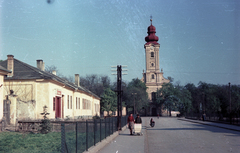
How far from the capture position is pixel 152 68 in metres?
92.1

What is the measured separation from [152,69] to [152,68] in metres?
0.35

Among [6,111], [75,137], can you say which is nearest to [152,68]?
[6,111]

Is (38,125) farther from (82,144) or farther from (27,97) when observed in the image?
(82,144)

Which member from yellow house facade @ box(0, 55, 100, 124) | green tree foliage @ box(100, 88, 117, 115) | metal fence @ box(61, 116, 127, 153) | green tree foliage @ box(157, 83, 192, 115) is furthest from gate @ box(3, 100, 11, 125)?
green tree foliage @ box(157, 83, 192, 115)

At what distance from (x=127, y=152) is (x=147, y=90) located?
8400cm

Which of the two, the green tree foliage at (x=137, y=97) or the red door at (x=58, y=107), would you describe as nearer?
the red door at (x=58, y=107)

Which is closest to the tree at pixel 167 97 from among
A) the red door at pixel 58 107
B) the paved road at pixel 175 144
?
the red door at pixel 58 107

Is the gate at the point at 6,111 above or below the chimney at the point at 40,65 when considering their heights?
below

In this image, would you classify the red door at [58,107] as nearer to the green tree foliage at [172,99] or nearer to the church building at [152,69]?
the green tree foliage at [172,99]

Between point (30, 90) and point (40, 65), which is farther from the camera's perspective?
point (40, 65)

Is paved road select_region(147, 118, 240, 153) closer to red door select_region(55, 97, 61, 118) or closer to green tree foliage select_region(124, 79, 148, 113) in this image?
red door select_region(55, 97, 61, 118)

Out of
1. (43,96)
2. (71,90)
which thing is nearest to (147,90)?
(71,90)

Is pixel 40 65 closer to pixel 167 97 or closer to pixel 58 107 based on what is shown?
pixel 58 107

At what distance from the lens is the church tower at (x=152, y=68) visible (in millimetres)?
91438
